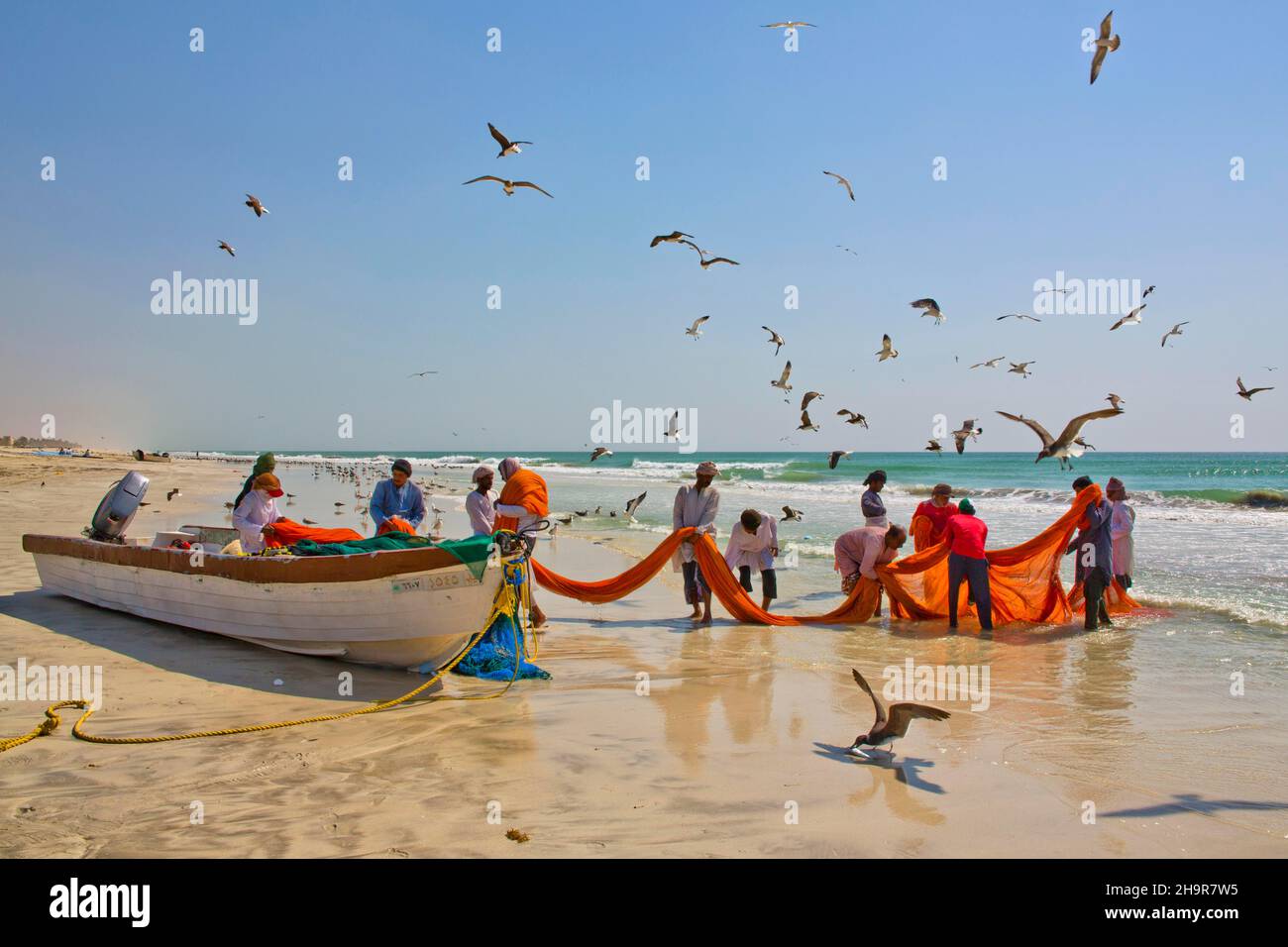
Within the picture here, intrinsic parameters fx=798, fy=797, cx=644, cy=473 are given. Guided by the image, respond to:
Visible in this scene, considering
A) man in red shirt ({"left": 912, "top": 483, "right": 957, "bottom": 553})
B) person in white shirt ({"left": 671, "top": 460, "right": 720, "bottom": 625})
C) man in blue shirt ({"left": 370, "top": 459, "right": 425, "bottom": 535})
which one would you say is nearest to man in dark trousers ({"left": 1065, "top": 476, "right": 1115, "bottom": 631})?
man in red shirt ({"left": 912, "top": 483, "right": 957, "bottom": 553})

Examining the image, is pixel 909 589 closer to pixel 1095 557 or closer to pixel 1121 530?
pixel 1095 557

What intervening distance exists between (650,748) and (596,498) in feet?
104

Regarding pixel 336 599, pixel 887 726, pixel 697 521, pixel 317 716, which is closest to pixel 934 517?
pixel 697 521

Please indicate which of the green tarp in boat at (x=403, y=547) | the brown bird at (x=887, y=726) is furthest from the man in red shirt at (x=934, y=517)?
the green tarp in boat at (x=403, y=547)

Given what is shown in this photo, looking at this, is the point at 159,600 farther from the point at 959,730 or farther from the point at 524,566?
the point at 959,730

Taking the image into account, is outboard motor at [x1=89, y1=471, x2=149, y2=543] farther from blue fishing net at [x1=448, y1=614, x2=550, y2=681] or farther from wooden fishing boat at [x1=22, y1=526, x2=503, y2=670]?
blue fishing net at [x1=448, y1=614, x2=550, y2=681]

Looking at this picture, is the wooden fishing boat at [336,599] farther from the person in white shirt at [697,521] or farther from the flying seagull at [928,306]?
the flying seagull at [928,306]

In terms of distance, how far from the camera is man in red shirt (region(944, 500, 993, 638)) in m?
9.83

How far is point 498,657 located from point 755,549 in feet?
13.5

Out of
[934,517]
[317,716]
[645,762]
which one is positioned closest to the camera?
[645,762]

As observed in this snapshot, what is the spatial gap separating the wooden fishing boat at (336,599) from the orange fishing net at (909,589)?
3451 millimetres

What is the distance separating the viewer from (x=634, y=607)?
11.4 metres

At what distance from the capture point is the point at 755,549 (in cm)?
1033

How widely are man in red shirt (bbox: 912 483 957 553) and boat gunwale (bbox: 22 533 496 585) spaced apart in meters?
6.46
